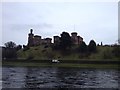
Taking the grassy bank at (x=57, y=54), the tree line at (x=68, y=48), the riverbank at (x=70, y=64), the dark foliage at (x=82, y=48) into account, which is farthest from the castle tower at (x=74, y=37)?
the riverbank at (x=70, y=64)

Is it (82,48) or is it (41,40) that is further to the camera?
(41,40)

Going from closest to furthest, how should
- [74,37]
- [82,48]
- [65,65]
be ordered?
1. [65,65]
2. [82,48]
3. [74,37]

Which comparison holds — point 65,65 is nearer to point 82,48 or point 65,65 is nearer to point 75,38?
point 82,48

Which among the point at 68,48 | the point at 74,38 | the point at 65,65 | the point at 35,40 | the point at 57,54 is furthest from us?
the point at 35,40

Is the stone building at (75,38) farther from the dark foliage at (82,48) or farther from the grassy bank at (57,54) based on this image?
the dark foliage at (82,48)

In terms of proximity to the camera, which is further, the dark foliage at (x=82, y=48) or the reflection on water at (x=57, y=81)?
the dark foliage at (x=82, y=48)

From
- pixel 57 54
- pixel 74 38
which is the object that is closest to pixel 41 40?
pixel 74 38

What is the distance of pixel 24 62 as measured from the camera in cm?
9356

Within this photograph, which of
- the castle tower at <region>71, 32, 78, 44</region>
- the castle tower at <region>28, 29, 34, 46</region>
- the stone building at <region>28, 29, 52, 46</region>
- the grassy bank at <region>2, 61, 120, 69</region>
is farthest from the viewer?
the castle tower at <region>28, 29, 34, 46</region>

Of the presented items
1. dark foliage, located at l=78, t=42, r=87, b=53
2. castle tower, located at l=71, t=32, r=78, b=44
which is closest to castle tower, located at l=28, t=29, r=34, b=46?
Answer: castle tower, located at l=71, t=32, r=78, b=44

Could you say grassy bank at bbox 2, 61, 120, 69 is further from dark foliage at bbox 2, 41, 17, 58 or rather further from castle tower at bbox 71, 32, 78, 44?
castle tower at bbox 71, 32, 78, 44

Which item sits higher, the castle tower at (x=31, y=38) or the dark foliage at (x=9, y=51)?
the castle tower at (x=31, y=38)

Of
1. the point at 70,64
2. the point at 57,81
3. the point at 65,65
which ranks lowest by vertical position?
the point at 65,65

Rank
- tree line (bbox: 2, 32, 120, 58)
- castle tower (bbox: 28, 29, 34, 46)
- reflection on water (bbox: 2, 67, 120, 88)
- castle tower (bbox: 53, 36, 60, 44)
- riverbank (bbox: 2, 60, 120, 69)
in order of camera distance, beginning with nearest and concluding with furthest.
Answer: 1. reflection on water (bbox: 2, 67, 120, 88)
2. riverbank (bbox: 2, 60, 120, 69)
3. tree line (bbox: 2, 32, 120, 58)
4. castle tower (bbox: 53, 36, 60, 44)
5. castle tower (bbox: 28, 29, 34, 46)
